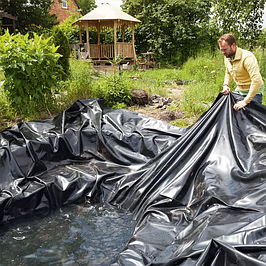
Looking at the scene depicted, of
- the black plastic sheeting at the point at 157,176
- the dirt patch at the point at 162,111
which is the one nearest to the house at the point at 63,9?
the dirt patch at the point at 162,111

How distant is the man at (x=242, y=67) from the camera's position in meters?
3.11

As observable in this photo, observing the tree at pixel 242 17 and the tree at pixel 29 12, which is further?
the tree at pixel 29 12

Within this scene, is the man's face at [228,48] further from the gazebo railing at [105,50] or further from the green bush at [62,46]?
the gazebo railing at [105,50]

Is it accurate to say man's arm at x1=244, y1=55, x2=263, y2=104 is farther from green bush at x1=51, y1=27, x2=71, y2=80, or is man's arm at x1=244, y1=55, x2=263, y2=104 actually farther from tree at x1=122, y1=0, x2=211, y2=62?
tree at x1=122, y1=0, x2=211, y2=62

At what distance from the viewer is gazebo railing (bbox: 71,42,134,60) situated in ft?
45.0

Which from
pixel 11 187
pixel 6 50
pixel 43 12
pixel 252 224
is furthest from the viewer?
pixel 43 12

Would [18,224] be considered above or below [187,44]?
below

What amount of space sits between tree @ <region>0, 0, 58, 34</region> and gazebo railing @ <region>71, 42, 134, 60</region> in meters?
2.54

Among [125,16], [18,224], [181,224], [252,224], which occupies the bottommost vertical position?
[18,224]

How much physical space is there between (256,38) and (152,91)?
18.8ft

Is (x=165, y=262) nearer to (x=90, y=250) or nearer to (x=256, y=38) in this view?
(x=90, y=250)

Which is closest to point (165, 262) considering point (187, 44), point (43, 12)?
point (187, 44)

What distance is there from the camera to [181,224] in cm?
262

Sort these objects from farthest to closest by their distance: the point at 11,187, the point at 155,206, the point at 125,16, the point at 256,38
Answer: the point at 125,16, the point at 256,38, the point at 11,187, the point at 155,206
